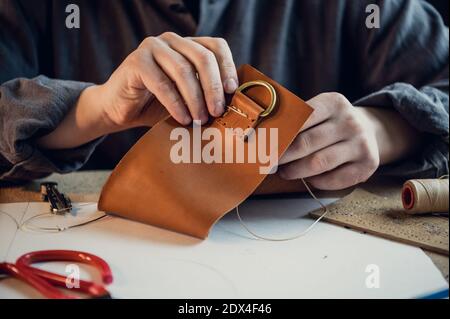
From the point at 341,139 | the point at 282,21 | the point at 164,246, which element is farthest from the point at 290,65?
the point at 164,246

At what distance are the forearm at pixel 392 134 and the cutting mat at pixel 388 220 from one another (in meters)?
0.05

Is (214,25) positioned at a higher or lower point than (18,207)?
higher

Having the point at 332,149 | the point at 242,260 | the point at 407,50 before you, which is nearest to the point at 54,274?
the point at 242,260

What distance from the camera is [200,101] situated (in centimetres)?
35

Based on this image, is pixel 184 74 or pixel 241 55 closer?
pixel 184 74

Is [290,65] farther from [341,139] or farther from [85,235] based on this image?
[85,235]

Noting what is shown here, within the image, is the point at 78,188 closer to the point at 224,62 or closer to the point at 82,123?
the point at 82,123

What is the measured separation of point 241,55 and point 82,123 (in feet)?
0.53

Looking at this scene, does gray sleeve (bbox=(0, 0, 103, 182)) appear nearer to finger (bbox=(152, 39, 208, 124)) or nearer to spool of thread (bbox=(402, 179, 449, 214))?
finger (bbox=(152, 39, 208, 124))

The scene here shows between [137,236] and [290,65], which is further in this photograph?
[290,65]

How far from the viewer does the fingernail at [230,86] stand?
0.35m

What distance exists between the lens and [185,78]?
1.17ft

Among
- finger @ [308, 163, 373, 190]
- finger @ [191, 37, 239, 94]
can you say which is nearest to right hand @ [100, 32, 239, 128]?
finger @ [191, 37, 239, 94]

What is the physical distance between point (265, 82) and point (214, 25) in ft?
0.58
